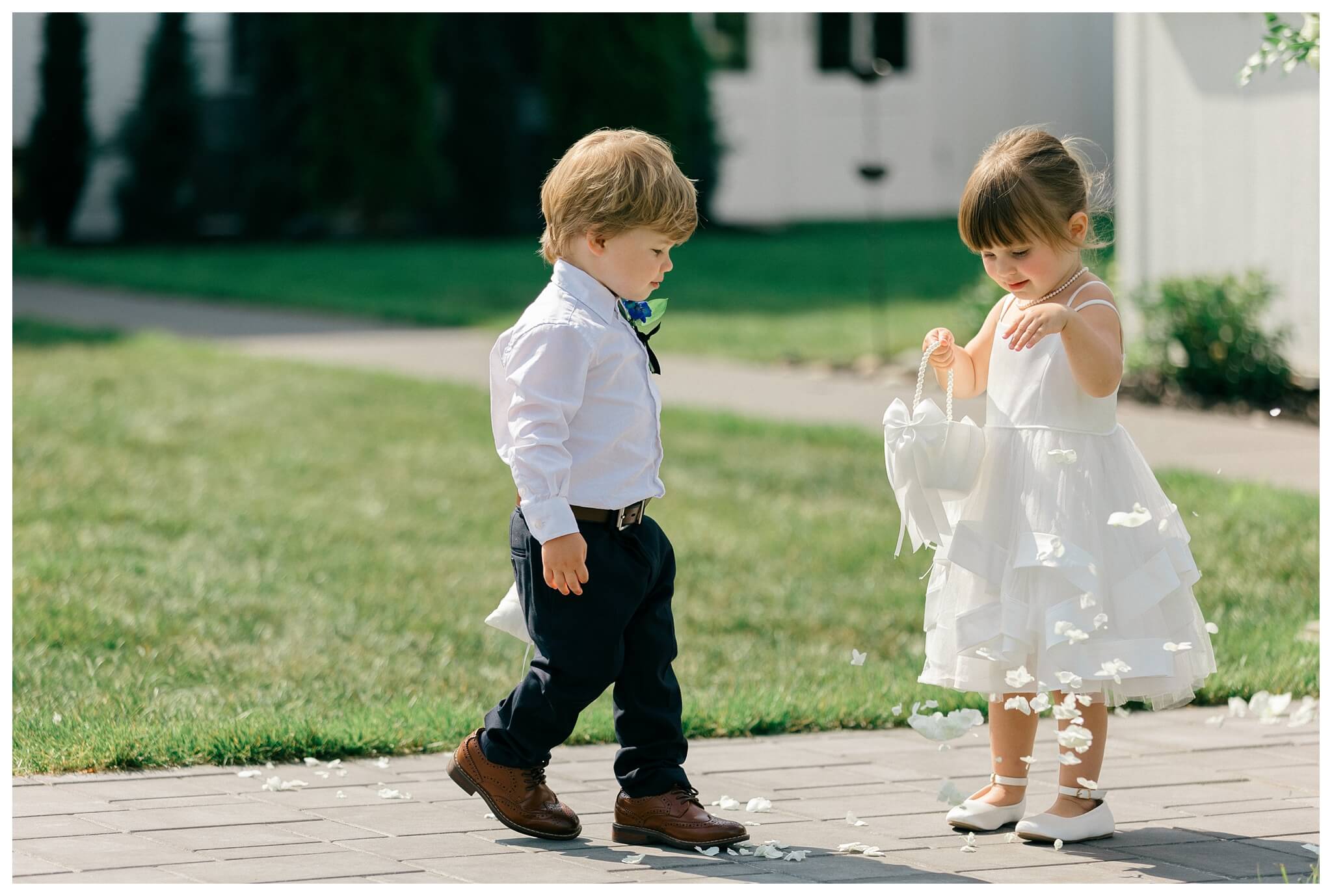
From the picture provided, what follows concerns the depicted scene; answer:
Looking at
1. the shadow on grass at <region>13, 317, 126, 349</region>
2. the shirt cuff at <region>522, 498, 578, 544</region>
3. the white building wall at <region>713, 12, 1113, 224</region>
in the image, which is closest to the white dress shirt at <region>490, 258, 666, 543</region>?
the shirt cuff at <region>522, 498, 578, 544</region>

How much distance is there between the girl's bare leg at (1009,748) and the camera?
12.0 ft

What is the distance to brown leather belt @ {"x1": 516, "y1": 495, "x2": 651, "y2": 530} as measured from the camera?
3.42m

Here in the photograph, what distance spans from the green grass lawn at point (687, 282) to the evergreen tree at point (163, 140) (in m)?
1.37

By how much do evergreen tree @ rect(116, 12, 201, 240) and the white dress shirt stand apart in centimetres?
2243

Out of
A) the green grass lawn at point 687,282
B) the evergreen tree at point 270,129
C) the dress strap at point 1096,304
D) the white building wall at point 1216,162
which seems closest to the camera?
the dress strap at point 1096,304

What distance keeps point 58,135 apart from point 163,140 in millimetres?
1404

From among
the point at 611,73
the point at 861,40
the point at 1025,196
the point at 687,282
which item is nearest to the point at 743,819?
the point at 1025,196

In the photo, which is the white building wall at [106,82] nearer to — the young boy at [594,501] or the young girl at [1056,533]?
the young boy at [594,501]

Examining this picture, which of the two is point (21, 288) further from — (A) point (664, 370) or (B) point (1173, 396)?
(B) point (1173, 396)

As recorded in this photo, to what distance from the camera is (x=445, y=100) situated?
87.2 ft

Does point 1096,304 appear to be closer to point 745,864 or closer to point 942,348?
point 942,348

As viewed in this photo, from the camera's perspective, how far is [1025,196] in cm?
348

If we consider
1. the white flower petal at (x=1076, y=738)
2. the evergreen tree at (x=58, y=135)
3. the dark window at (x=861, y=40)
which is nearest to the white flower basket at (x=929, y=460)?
the white flower petal at (x=1076, y=738)
